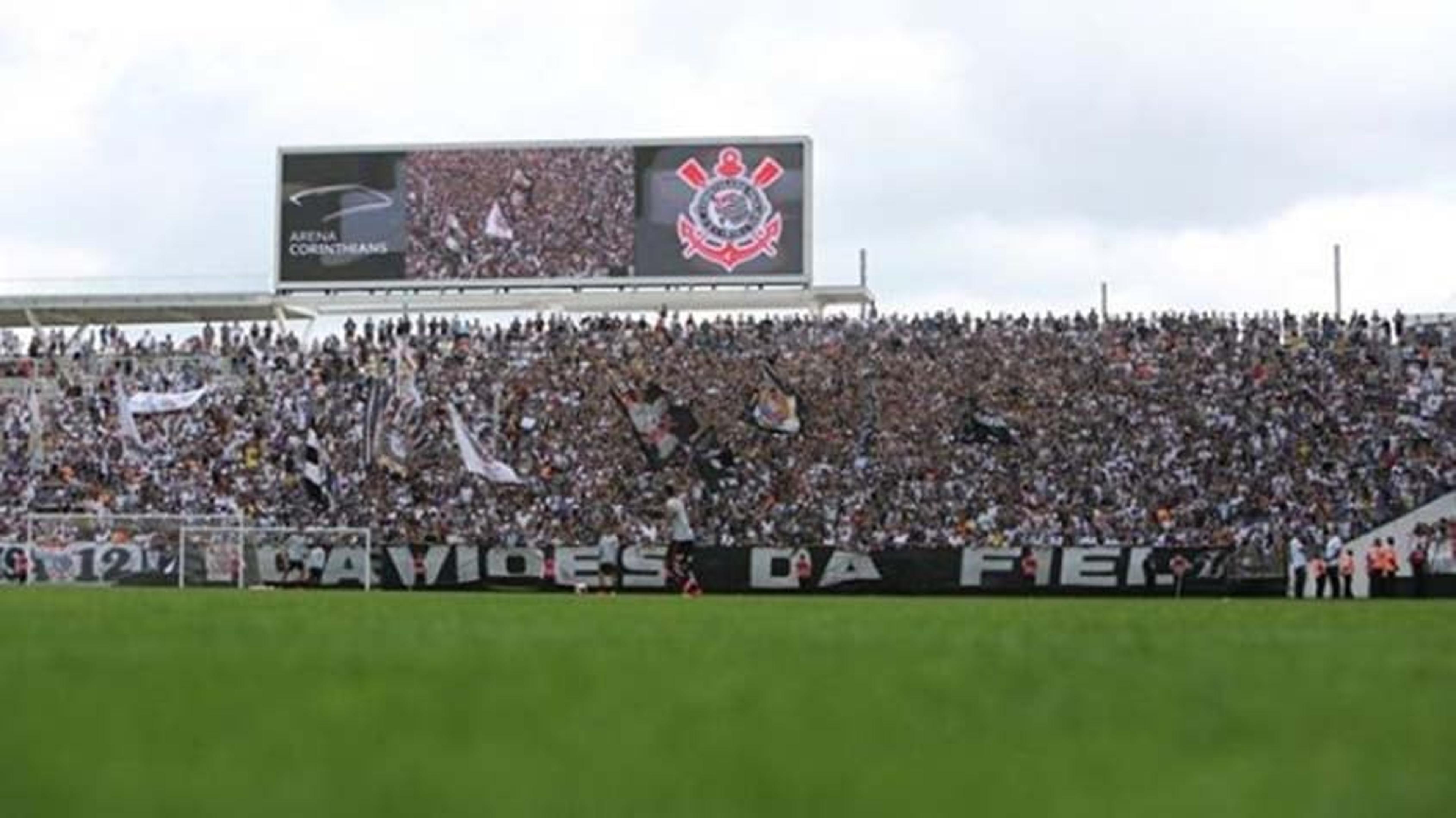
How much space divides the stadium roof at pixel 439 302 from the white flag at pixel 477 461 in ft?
33.7

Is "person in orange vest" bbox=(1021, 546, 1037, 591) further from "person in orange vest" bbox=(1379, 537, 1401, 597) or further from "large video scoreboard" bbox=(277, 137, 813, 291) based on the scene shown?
"large video scoreboard" bbox=(277, 137, 813, 291)

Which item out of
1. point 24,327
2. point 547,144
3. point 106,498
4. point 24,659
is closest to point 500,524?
point 106,498

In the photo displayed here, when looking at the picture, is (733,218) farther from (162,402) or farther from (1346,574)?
(1346,574)

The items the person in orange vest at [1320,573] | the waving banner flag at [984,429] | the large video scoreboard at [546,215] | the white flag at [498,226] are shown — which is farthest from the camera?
the white flag at [498,226]

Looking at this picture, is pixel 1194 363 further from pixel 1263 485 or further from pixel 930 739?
pixel 930 739

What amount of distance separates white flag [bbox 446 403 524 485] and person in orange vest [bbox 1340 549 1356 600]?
1914cm

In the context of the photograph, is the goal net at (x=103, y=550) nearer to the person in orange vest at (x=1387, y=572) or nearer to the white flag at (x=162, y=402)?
the white flag at (x=162, y=402)

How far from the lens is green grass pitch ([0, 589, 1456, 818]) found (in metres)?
4.19

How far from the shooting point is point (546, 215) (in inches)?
2290

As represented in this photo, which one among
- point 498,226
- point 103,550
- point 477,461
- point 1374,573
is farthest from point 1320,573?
point 498,226

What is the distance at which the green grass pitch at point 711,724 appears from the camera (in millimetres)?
4191

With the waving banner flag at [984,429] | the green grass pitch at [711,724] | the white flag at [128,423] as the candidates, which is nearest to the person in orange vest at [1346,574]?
the waving banner flag at [984,429]

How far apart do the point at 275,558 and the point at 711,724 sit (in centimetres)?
3875

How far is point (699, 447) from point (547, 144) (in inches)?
567
